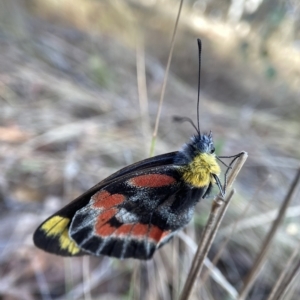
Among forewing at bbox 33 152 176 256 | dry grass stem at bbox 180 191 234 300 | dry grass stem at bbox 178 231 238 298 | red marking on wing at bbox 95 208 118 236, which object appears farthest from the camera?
dry grass stem at bbox 178 231 238 298

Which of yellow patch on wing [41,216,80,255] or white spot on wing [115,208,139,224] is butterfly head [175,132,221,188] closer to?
white spot on wing [115,208,139,224]

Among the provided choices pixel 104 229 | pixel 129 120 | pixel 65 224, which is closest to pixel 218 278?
pixel 104 229

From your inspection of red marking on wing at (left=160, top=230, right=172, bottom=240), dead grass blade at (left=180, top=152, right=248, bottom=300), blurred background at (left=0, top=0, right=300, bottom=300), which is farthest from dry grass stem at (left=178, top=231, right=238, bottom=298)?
dead grass blade at (left=180, top=152, right=248, bottom=300)

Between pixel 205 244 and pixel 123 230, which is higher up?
pixel 205 244

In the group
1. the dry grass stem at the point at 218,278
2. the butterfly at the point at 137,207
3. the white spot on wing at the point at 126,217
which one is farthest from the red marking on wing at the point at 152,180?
the dry grass stem at the point at 218,278

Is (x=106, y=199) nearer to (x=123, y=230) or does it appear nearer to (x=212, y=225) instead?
(x=123, y=230)

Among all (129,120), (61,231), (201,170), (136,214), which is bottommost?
(61,231)

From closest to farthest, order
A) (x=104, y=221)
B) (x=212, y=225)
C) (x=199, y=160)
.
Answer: (x=212, y=225) → (x=199, y=160) → (x=104, y=221)
